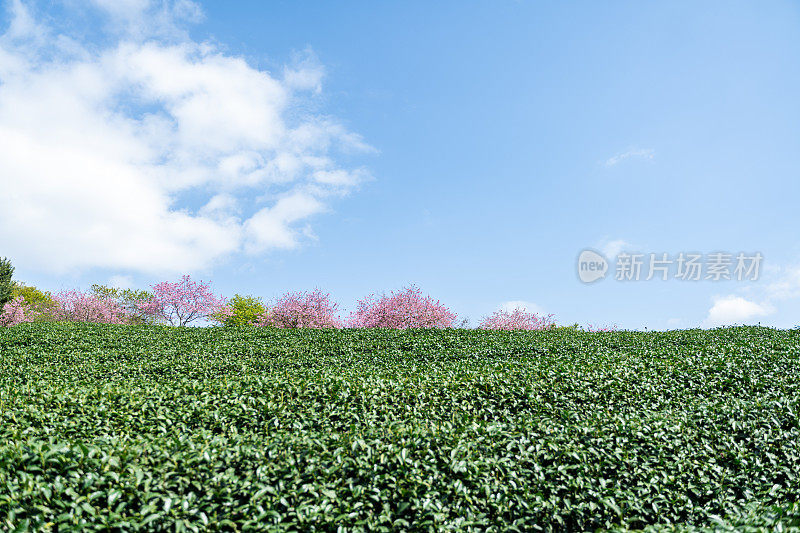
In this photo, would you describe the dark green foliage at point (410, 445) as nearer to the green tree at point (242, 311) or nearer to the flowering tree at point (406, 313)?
the flowering tree at point (406, 313)

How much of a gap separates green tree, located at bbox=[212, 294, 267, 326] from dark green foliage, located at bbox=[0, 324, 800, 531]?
83.4ft

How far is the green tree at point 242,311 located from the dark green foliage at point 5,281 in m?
13.1

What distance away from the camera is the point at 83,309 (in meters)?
37.4

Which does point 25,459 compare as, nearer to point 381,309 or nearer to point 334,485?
point 334,485

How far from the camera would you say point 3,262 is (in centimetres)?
3466

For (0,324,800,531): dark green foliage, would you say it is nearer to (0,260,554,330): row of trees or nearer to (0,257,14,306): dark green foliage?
(0,260,554,330): row of trees

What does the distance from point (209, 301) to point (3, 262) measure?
44.9 feet

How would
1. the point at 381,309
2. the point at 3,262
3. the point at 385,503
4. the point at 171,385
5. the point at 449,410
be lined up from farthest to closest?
1. the point at 3,262
2. the point at 381,309
3. the point at 171,385
4. the point at 449,410
5. the point at 385,503

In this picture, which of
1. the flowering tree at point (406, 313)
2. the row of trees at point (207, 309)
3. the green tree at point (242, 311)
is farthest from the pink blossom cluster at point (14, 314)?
the flowering tree at point (406, 313)

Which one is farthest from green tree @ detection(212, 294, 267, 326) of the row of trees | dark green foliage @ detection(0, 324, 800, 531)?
dark green foliage @ detection(0, 324, 800, 531)

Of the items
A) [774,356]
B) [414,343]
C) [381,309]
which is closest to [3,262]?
[381,309]

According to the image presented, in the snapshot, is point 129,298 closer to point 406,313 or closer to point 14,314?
point 14,314

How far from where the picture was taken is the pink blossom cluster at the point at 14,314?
1336 inches

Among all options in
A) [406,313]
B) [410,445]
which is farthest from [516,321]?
[410,445]
